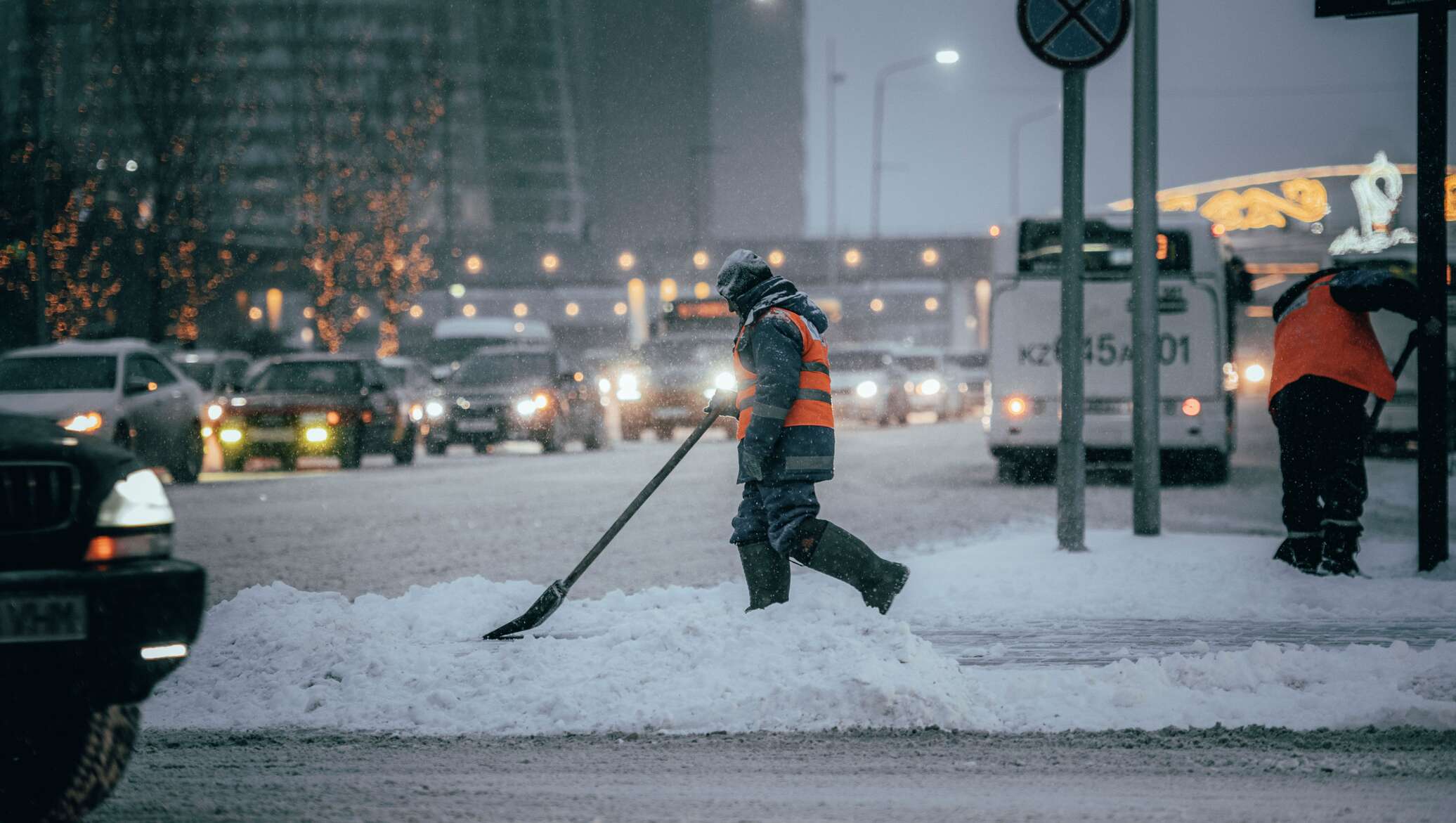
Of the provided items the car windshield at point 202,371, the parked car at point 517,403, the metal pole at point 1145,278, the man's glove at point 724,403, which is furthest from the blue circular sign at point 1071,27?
the car windshield at point 202,371

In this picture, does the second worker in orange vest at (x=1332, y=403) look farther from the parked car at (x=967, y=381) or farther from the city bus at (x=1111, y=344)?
the parked car at (x=967, y=381)

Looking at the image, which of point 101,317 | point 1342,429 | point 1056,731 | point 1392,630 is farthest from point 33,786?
point 101,317

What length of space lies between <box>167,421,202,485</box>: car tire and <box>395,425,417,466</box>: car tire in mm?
3248

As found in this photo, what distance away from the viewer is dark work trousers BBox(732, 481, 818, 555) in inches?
255

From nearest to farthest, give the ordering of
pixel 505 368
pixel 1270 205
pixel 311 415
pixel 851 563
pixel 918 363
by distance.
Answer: pixel 851 563 < pixel 311 415 < pixel 505 368 < pixel 918 363 < pixel 1270 205

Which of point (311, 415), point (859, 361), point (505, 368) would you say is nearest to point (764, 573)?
point (311, 415)

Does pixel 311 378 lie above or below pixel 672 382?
above

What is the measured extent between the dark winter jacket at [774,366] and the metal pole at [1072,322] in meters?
3.45

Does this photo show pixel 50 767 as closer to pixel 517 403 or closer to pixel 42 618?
pixel 42 618

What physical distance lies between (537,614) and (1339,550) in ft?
14.7

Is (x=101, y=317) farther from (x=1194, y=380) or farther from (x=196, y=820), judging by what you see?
(x=196, y=820)

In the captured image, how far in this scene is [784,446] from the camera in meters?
6.52

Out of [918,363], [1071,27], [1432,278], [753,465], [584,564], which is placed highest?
[1071,27]

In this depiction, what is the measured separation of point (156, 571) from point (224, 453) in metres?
17.7
